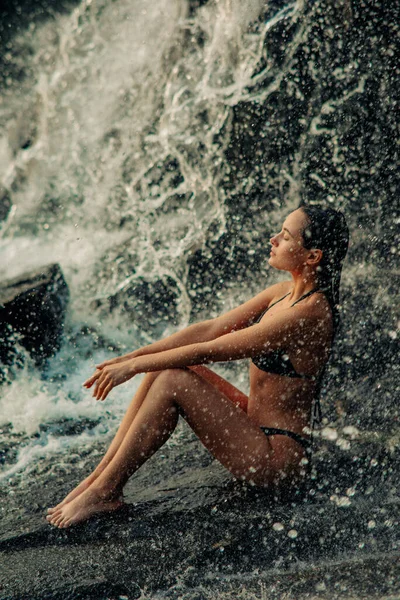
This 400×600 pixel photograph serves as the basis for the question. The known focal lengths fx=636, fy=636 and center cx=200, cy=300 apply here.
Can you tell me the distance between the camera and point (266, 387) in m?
3.11

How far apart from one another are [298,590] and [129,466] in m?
0.94

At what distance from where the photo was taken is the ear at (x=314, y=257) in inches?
118

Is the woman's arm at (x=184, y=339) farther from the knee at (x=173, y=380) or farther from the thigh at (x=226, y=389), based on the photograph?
the knee at (x=173, y=380)

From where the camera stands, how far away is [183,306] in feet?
21.0

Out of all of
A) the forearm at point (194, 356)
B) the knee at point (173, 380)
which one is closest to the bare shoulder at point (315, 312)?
the forearm at point (194, 356)

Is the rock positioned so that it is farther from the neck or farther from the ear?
the ear

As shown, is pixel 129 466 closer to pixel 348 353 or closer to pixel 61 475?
pixel 61 475

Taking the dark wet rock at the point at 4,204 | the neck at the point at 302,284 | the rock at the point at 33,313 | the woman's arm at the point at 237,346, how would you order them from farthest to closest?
1. the dark wet rock at the point at 4,204
2. the rock at the point at 33,313
3. the neck at the point at 302,284
4. the woman's arm at the point at 237,346

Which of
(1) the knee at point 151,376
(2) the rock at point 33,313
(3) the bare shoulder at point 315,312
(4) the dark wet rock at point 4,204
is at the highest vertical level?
(4) the dark wet rock at point 4,204

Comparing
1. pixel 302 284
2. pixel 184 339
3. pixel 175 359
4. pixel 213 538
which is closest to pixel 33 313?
pixel 184 339

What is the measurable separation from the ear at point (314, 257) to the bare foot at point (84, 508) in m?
1.45

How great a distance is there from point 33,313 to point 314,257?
11.7 ft

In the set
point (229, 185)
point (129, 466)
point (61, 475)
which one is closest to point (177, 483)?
point (129, 466)

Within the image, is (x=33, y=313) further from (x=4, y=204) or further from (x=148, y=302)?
(x=4, y=204)
